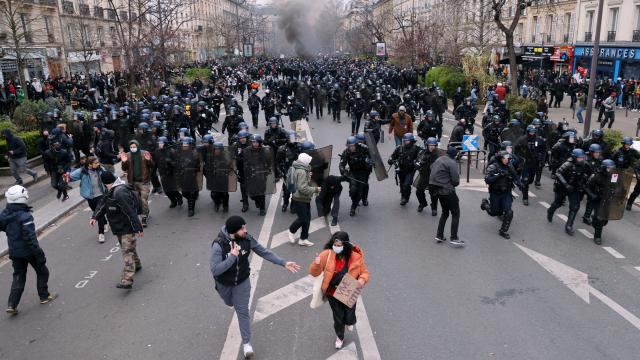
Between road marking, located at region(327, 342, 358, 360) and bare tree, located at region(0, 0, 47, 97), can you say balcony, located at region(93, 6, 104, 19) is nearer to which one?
bare tree, located at region(0, 0, 47, 97)

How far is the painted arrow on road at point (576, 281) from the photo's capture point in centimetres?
632

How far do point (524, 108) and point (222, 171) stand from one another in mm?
12334

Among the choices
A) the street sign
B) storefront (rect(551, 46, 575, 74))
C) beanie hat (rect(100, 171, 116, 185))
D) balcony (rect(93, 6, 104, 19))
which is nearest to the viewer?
beanie hat (rect(100, 171, 116, 185))

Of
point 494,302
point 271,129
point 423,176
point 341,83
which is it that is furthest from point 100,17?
point 494,302

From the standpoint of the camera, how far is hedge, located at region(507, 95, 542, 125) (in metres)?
18.0

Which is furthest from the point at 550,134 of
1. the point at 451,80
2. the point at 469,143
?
the point at 451,80

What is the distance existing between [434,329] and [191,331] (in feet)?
8.93

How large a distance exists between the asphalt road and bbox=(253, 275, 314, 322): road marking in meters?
0.03

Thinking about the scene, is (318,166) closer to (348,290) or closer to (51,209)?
(348,290)

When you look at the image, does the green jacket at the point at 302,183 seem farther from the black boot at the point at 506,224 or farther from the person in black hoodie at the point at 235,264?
the black boot at the point at 506,224

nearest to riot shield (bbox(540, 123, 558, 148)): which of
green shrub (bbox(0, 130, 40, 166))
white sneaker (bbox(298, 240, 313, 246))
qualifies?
white sneaker (bbox(298, 240, 313, 246))

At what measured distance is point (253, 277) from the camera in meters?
7.40

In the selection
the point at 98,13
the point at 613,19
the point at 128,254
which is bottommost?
the point at 128,254

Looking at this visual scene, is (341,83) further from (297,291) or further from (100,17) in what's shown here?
(100,17)
